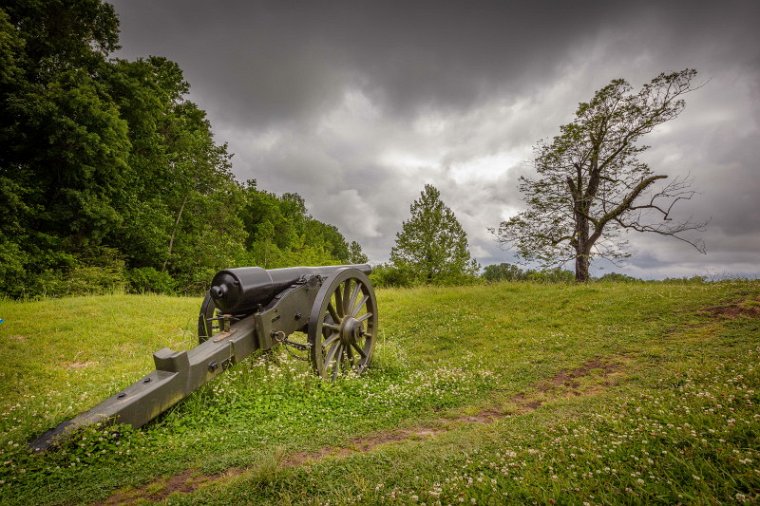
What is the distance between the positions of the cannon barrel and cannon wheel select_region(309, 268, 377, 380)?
0.71 metres

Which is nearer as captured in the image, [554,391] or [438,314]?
[554,391]

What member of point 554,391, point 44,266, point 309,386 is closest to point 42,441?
point 309,386

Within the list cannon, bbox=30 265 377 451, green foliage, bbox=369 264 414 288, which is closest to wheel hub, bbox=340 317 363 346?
cannon, bbox=30 265 377 451

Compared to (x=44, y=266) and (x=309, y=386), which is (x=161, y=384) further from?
(x=44, y=266)

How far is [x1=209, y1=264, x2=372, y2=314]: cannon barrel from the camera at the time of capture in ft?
15.5

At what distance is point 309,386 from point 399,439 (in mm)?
1807

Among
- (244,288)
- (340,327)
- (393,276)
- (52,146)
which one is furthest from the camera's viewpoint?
(393,276)

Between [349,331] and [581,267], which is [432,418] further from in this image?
[581,267]

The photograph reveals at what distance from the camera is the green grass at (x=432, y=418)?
7.37 feet

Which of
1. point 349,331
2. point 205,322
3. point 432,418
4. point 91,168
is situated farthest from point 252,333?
point 91,168

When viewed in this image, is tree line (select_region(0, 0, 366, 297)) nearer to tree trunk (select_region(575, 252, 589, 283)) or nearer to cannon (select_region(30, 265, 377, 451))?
cannon (select_region(30, 265, 377, 451))

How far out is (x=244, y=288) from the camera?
4.69 m

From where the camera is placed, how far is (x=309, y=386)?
199 inches

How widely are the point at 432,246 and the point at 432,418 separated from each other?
78.7 ft
